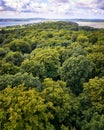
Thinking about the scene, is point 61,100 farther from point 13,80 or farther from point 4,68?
point 4,68

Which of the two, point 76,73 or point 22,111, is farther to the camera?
point 76,73

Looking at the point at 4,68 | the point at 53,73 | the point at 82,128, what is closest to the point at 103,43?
the point at 53,73

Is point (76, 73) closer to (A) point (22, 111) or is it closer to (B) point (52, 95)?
(B) point (52, 95)

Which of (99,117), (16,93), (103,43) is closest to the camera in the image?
(16,93)

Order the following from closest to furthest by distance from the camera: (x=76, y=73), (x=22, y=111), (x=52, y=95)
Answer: (x=22, y=111)
(x=52, y=95)
(x=76, y=73)

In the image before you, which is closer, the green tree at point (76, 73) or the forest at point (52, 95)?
the forest at point (52, 95)

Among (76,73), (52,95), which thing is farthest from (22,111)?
(76,73)

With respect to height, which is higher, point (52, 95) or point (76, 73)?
point (52, 95)

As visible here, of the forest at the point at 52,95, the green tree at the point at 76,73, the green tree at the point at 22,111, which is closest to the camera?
the green tree at the point at 22,111

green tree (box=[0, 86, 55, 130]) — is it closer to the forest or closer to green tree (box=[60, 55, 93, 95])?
the forest

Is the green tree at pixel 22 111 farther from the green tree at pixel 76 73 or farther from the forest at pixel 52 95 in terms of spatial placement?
the green tree at pixel 76 73

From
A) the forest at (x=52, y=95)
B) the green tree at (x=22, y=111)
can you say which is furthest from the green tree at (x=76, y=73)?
the green tree at (x=22, y=111)
